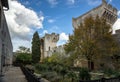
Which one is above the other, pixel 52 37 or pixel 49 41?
pixel 52 37

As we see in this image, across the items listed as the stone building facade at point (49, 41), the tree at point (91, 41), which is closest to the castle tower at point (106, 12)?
the tree at point (91, 41)

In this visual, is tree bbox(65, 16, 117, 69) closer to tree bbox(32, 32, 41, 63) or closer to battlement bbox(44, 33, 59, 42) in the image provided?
tree bbox(32, 32, 41, 63)

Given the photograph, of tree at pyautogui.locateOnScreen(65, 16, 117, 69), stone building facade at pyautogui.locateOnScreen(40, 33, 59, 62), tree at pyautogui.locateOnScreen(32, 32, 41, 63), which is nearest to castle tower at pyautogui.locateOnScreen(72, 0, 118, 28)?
tree at pyautogui.locateOnScreen(65, 16, 117, 69)

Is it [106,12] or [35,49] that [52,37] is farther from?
[106,12]

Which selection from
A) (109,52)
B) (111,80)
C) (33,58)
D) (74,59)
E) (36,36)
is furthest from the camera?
(36,36)

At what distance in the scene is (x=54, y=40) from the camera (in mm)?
69125

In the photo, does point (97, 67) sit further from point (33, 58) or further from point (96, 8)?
point (33, 58)

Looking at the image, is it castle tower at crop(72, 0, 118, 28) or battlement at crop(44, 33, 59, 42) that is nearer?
castle tower at crop(72, 0, 118, 28)

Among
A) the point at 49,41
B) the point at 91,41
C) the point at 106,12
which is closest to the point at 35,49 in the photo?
the point at 49,41

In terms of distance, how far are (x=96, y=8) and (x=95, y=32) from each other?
38.2 ft

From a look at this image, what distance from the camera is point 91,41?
96.3 ft

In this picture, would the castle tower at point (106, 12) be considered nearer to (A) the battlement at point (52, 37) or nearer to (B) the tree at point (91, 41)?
(B) the tree at point (91, 41)

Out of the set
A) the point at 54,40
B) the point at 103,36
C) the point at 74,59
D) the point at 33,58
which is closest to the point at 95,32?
the point at 103,36

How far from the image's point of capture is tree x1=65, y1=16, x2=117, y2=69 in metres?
29.6
